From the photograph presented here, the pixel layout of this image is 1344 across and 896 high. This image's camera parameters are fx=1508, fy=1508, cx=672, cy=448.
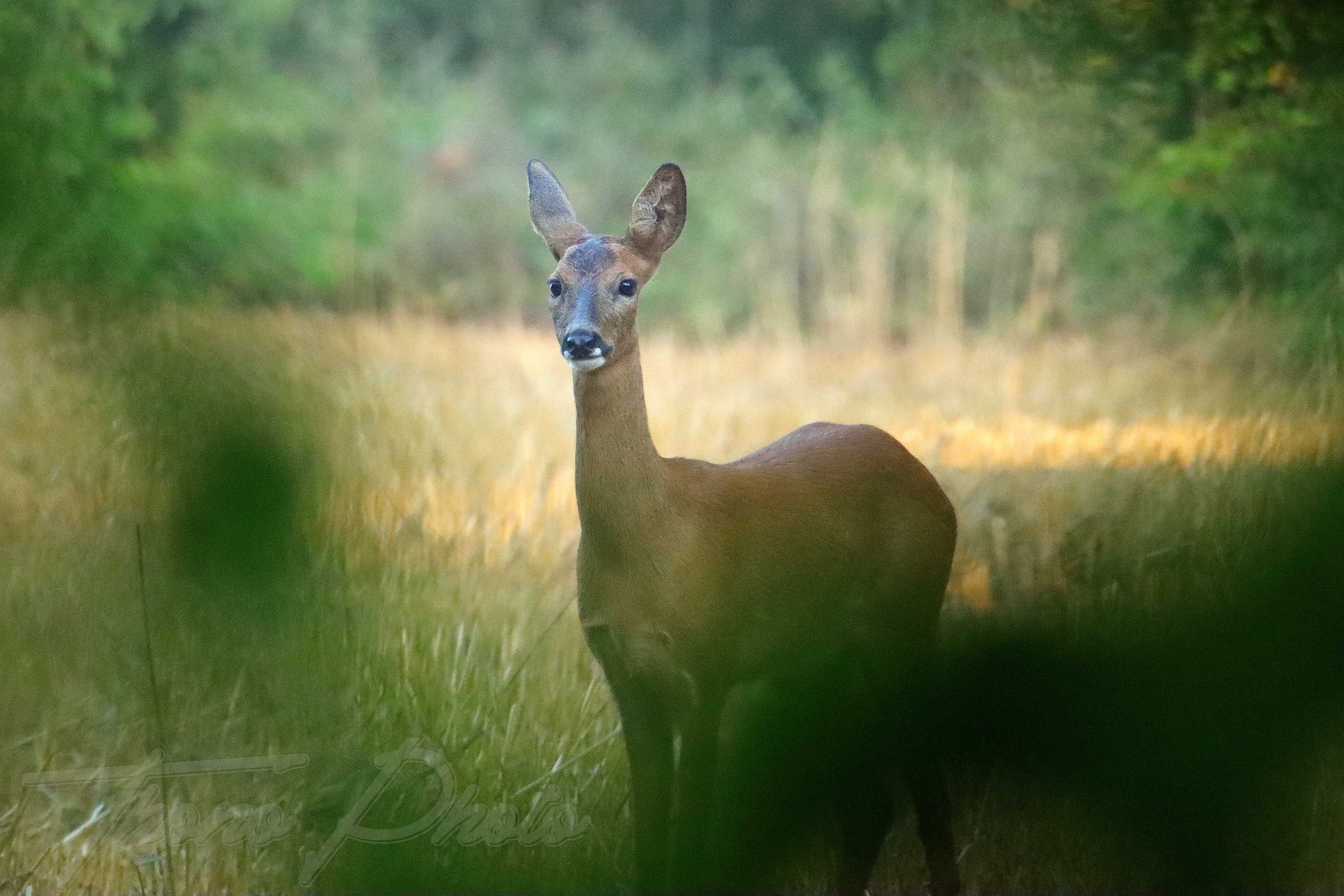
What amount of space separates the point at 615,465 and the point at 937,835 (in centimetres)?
90

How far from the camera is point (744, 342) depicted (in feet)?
26.1

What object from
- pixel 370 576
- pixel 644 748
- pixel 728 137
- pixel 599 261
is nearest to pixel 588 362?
pixel 599 261

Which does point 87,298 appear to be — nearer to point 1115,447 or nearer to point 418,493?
point 418,493

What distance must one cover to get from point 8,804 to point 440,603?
94cm

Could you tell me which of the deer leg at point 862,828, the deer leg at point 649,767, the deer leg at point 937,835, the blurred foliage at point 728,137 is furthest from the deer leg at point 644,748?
the blurred foliage at point 728,137

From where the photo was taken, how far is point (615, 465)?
257 centimetres

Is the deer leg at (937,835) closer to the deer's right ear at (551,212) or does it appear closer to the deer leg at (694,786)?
the deer leg at (694,786)

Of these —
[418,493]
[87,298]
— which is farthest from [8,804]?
[87,298]

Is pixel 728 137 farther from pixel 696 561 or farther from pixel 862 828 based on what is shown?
pixel 862 828

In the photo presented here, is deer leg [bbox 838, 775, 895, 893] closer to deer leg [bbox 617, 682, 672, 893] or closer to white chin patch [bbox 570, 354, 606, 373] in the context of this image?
deer leg [bbox 617, 682, 672, 893]

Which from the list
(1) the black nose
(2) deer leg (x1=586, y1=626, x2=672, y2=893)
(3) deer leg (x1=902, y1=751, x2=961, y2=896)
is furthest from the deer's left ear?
(3) deer leg (x1=902, y1=751, x2=961, y2=896)

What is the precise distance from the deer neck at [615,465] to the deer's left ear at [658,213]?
18 centimetres

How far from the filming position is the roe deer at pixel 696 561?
2.50m

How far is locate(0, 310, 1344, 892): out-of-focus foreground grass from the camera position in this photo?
138 centimetres
